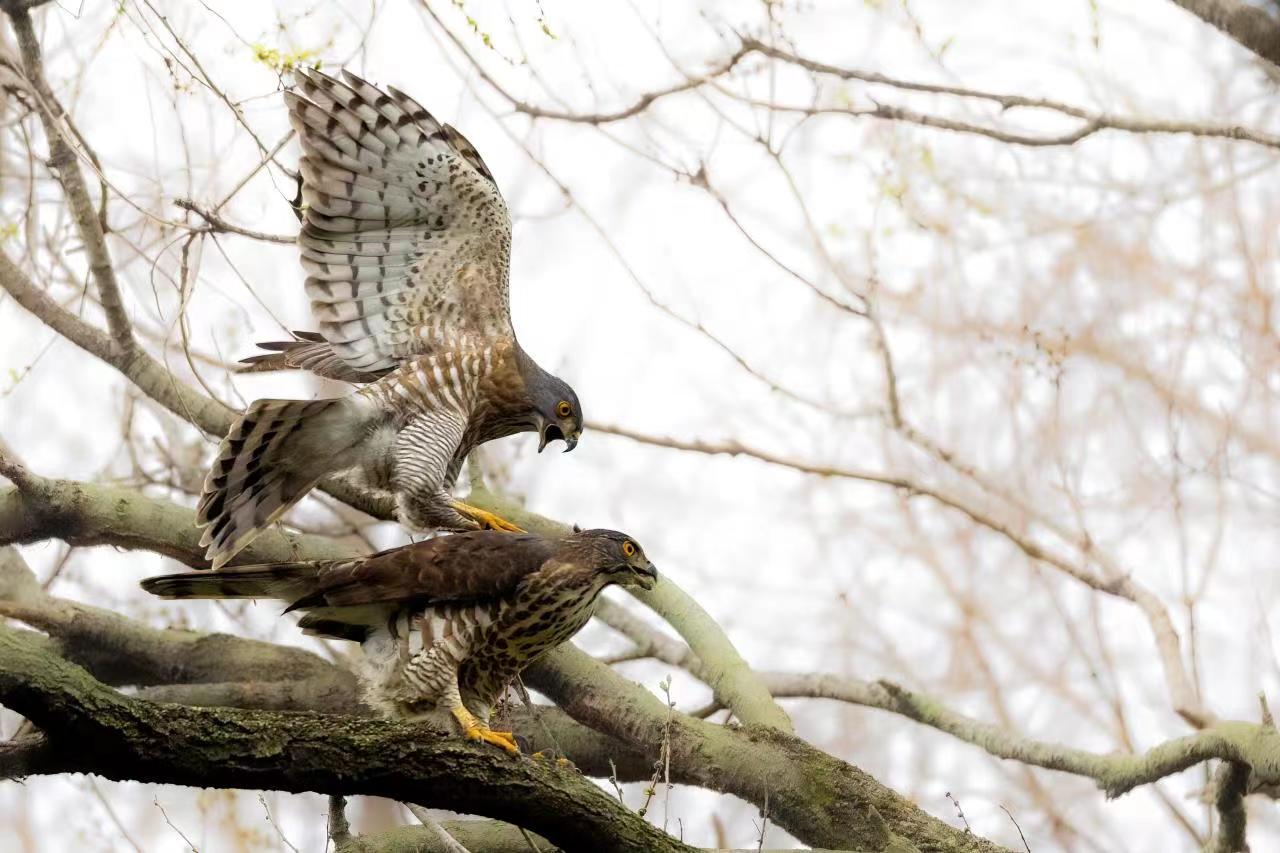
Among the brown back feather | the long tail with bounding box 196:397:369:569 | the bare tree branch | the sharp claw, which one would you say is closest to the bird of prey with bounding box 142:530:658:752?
the brown back feather

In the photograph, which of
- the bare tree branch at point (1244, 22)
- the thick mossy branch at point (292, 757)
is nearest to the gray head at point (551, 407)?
the thick mossy branch at point (292, 757)

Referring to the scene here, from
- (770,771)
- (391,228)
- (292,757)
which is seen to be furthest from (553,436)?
(292,757)

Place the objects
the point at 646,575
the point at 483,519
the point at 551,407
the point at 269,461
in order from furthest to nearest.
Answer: the point at 551,407
the point at 483,519
the point at 269,461
the point at 646,575

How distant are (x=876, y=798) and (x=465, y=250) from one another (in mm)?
2282

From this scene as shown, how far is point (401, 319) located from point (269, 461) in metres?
0.83

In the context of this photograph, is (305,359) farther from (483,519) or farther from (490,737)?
(490,737)

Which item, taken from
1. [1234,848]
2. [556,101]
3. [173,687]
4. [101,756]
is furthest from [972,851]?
[556,101]

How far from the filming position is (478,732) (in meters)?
3.51

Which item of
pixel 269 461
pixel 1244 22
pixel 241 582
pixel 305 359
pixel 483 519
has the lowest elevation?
pixel 241 582

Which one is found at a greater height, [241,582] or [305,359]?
[305,359]

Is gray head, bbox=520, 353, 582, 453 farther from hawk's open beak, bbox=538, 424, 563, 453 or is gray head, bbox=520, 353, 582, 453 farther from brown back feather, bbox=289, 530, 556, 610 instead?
brown back feather, bbox=289, 530, 556, 610

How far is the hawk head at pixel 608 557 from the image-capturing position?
3.83 meters

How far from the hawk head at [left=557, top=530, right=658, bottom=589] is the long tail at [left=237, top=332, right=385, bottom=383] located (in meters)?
1.35

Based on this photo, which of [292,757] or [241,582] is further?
[241,582]
